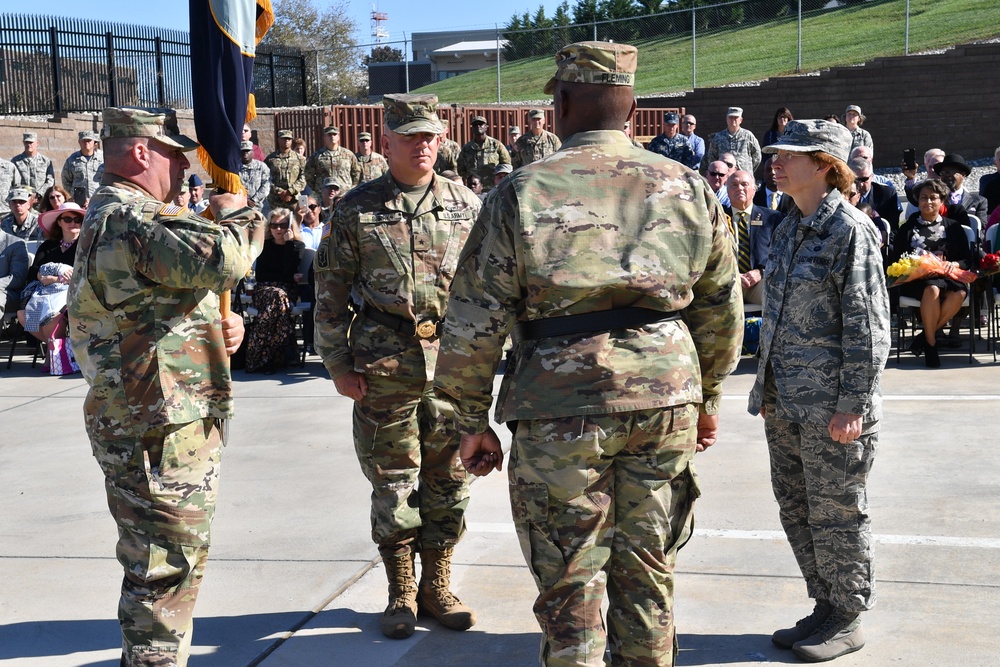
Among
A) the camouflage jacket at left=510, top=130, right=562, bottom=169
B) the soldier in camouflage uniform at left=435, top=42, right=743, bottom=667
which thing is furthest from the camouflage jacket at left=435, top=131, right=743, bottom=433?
the camouflage jacket at left=510, top=130, right=562, bottom=169

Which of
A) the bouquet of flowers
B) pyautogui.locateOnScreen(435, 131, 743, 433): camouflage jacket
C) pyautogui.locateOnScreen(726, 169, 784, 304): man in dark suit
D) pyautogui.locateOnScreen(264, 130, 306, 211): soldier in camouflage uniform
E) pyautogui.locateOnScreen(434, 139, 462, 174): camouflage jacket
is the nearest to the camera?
pyautogui.locateOnScreen(435, 131, 743, 433): camouflage jacket

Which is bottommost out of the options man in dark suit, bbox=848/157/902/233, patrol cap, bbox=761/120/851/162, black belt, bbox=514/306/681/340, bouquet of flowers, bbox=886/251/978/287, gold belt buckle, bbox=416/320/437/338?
bouquet of flowers, bbox=886/251/978/287

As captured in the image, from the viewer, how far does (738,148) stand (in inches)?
627

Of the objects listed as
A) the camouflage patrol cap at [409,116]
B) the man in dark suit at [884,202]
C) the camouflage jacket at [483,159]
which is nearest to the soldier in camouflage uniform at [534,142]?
the camouflage jacket at [483,159]

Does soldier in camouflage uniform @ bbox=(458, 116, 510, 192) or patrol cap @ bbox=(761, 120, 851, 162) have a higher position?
soldier in camouflage uniform @ bbox=(458, 116, 510, 192)

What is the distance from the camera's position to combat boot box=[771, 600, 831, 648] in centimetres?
417

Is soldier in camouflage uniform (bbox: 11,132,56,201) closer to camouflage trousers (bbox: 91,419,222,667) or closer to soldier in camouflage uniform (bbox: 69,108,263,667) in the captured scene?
soldier in camouflage uniform (bbox: 69,108,263,667)

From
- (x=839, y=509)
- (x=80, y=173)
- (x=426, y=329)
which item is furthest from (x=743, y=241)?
(x=80, y=173)

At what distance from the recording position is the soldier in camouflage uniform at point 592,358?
315 cm

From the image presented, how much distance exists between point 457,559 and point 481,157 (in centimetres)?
1248

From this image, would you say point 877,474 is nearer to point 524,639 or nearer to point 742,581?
point 742,581

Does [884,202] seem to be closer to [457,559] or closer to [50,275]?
[457,559]

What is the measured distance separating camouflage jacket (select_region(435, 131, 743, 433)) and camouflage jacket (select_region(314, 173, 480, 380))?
1137 mm

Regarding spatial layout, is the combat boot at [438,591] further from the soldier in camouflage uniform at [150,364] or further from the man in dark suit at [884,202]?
the man in dark suit at [884,202]
